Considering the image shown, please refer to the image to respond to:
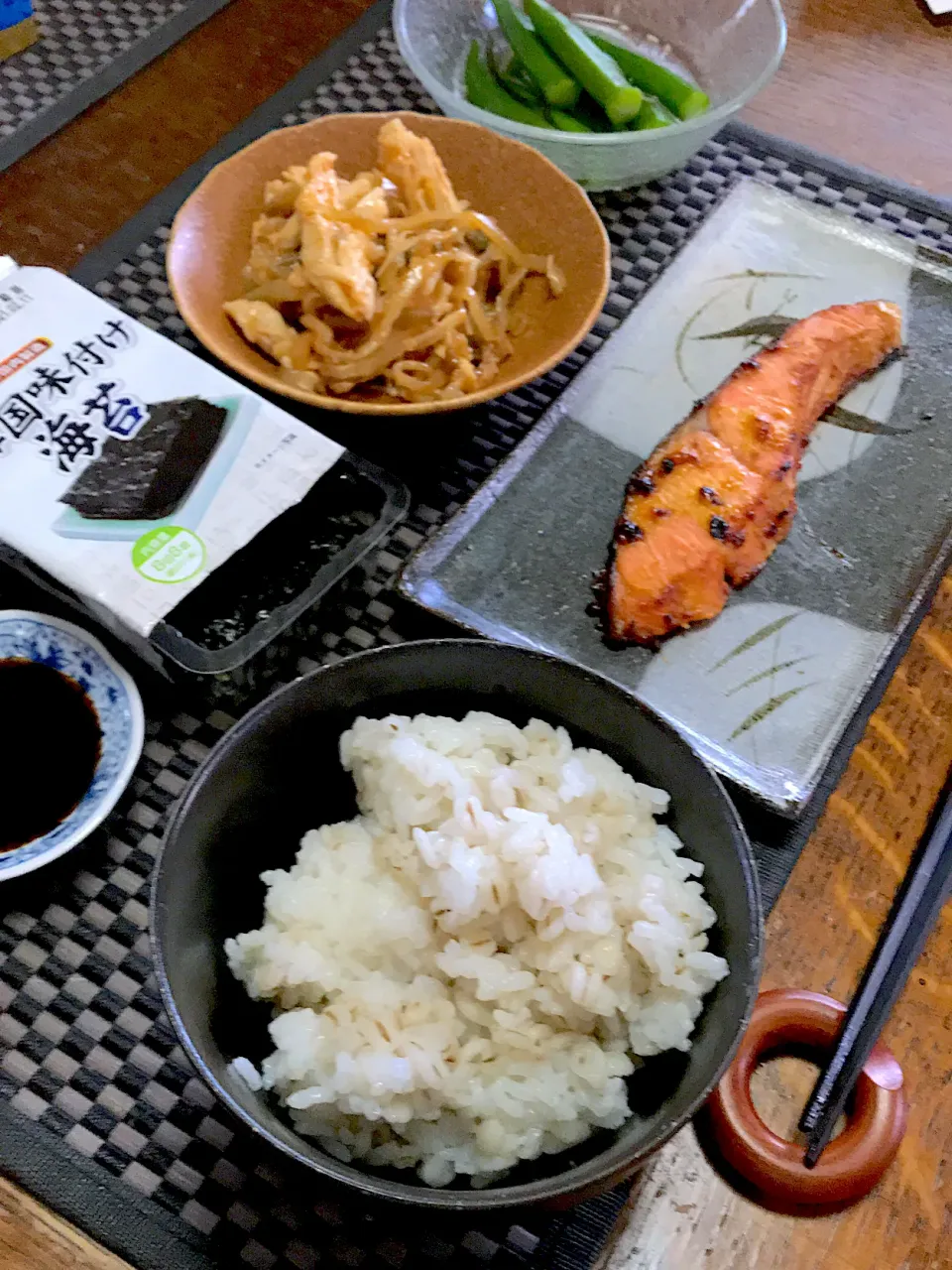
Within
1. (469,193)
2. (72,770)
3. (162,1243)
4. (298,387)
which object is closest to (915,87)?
(469,193)

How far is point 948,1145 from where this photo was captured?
98 centimetres

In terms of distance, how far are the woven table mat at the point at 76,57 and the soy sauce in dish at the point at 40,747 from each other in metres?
1.05

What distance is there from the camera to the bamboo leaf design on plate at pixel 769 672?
1211mm

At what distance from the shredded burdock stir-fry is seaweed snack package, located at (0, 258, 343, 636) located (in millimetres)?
149

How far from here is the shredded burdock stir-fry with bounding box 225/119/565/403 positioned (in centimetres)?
133

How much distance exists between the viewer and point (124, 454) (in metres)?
1.18

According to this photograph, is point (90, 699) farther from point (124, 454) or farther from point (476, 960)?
point (476, 960)

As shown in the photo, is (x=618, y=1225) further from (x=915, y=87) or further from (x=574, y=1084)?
(x=915, y=87)

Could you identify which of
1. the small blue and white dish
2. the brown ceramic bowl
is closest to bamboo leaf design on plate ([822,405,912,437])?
the brown ceramic bowl

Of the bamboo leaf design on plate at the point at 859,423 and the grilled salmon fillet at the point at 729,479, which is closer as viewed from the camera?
the grilled salmon fillet at the point at 729,479

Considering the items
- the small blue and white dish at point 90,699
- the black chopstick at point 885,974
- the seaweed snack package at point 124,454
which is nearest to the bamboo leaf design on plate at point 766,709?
the black chopstick at point 885,974

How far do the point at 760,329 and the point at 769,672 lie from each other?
63 cm

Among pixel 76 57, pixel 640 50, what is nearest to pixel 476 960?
pixel 640 50

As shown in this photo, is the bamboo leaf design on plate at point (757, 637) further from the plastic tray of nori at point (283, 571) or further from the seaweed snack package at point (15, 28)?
the seaweed snack package at point (15, 28)
